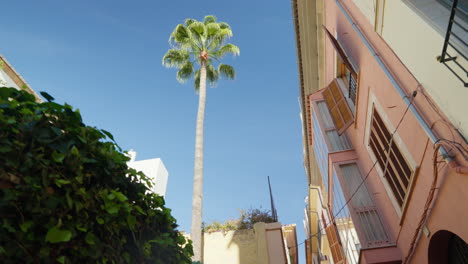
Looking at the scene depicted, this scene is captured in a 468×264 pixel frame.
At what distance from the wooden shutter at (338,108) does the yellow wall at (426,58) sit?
499cm

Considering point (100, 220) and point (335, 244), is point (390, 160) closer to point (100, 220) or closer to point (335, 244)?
point (335, 244)

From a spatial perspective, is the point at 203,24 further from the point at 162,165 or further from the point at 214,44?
the point at 162,165

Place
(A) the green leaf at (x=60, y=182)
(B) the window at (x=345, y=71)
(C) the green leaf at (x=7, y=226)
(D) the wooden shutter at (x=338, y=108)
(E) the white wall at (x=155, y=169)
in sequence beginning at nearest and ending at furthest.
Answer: (C) the green leaf at (x=7, y=226)
(A) the green leaf at (x=60, y=182)
(B) the window at (x=345, y=71)
(D) the wooden shutter at (x=338, y=108)
(E) the white wall at (x=155, y=169)

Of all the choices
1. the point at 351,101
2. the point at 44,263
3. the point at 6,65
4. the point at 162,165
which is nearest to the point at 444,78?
the point at 44,263

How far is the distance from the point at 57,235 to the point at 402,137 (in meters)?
7.30

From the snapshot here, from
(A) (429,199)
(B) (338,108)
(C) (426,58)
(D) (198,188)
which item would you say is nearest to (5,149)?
(C) (426,58)

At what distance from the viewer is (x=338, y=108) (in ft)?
38.5

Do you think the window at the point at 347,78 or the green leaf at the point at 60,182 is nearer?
the green leaf at the point at 60,182

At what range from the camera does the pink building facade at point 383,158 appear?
5.51 m

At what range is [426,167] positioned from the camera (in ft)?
20.1

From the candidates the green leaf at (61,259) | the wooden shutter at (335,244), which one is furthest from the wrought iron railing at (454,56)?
the wooden shutter at (335,244)

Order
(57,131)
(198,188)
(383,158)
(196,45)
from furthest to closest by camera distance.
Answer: (196,45), (198,188), (383,158), (57,131)

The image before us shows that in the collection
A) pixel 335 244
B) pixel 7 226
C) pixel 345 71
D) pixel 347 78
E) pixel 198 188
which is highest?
pixel 345 71

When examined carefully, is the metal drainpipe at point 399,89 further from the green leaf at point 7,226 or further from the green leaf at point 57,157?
the green leaf at point 7,226
